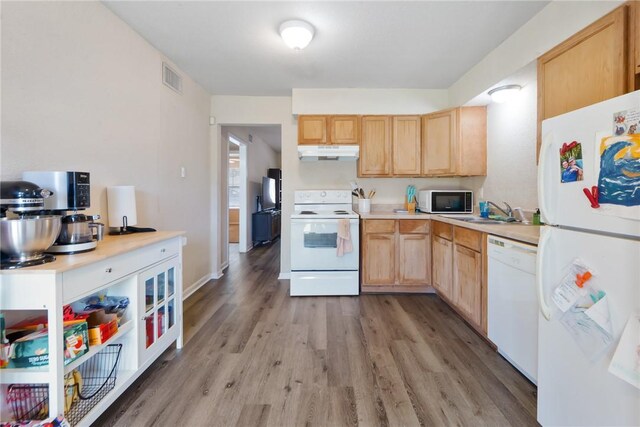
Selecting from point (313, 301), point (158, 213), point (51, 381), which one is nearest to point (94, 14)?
point (158, 213)

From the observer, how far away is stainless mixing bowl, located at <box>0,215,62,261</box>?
106cm

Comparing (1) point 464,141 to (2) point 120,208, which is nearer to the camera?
(2) point 120,208

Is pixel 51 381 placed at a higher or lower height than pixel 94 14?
lower

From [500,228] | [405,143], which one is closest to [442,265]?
[500,228]

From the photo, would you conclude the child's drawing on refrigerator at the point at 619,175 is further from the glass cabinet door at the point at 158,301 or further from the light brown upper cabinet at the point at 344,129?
the light brown upper cabinet at the point at 344,129

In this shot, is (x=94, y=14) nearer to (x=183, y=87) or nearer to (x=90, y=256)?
(x=183, y=87)

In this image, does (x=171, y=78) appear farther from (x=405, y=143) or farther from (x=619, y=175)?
(x=619, y=175)

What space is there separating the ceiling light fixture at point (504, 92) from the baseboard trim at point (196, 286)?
380 centimetres

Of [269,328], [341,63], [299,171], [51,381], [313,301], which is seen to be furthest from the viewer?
[299,171]

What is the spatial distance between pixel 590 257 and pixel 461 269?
57.4 inches

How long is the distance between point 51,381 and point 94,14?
7.38 ft

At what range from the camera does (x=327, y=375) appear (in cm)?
172

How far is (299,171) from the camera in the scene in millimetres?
3680

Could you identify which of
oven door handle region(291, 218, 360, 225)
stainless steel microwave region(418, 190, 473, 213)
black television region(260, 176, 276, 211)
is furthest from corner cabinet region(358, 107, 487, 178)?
black television region(260, 176, 276, 211)
